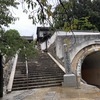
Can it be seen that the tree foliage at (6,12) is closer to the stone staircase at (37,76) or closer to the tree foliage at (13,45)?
the tree foliage at (13,45)

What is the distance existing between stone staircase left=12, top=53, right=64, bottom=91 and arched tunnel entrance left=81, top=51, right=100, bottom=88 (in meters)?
5.42

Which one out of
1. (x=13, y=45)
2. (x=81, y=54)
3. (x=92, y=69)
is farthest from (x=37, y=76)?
(x=92, y=69)

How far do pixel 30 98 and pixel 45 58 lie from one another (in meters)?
10.4

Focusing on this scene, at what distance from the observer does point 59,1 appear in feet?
16.1

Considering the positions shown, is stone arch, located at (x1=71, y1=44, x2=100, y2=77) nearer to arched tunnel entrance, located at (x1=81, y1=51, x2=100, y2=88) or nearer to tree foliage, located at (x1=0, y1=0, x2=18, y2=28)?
arched tunnel entrance, located at (x1=81, y1=51, x2=100, y2=88)

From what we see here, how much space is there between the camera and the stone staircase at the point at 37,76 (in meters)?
13.9

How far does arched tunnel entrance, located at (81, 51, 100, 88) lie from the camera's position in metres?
22.7

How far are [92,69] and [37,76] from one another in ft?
35.5

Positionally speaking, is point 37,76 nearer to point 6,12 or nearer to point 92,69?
point 6,12

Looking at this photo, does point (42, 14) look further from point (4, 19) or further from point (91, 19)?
point (91, 19)

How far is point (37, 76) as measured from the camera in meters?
15.3

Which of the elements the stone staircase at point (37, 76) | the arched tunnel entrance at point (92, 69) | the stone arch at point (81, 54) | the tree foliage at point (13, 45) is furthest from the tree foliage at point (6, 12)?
the arched tunnel entrance at point (92, 69)

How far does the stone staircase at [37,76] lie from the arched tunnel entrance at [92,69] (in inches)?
213

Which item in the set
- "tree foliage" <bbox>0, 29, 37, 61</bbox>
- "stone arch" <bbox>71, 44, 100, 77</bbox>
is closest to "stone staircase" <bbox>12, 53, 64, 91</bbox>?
"stone arch" <bbox>71, 44, 100, 77</bbox>
